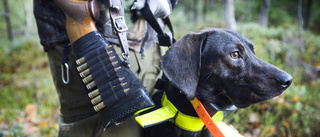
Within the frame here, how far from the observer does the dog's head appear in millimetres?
1693

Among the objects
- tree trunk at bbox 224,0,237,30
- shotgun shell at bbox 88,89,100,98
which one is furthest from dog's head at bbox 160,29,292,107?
tree trunk at bbox 224,0,237,30

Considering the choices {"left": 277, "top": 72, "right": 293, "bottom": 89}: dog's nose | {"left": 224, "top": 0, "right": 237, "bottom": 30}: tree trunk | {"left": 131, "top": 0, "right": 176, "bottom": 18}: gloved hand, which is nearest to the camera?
{"left": 277, "top": 72, "right": 293, "bottom": 89}: dog's nose

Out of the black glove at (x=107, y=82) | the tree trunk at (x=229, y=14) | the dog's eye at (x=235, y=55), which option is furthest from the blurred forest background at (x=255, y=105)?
the black glove at (x=107, y=82)

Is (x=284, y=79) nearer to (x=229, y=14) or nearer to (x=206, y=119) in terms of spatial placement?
(x=206, y=119)

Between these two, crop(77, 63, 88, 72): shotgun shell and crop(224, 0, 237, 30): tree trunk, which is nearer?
crop(77, 63, 88, 72): shotgun shell

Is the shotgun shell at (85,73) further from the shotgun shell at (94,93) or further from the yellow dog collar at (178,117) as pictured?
the yellow dog collar at (178,117)

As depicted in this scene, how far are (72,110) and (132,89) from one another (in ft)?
2.59

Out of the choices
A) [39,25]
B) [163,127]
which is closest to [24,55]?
[39,25]

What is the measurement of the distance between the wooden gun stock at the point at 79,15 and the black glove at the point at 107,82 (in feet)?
0.21

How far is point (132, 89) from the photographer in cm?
175

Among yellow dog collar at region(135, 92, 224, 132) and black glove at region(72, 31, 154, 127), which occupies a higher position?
black glove at region(72, 31, 154, 127)

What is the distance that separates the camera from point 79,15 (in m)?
1.89

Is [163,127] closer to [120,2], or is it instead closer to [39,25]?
[120,2]

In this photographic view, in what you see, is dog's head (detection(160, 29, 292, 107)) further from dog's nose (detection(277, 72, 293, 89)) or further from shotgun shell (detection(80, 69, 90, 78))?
shotgun shell (detection(80, 69, 90, 78))
